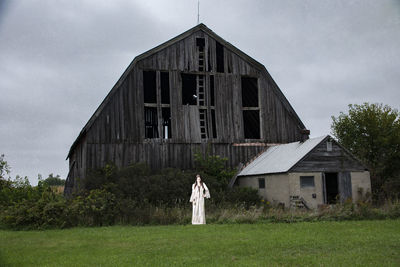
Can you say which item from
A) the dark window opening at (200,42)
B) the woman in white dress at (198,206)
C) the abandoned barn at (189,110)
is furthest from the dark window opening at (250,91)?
the woman in white dress at (198,206)

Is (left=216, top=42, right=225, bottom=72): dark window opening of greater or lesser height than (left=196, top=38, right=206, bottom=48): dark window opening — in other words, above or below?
below

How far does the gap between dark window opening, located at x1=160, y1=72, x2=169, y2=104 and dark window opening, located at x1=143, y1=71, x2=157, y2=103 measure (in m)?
0.48

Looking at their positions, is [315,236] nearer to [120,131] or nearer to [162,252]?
[162,252]

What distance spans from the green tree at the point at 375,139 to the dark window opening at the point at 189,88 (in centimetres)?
987

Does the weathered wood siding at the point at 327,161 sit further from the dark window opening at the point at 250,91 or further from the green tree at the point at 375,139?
the dark window opening at the point at 250,91

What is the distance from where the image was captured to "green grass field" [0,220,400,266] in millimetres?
8852

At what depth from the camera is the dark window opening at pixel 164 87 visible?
84.5 feet

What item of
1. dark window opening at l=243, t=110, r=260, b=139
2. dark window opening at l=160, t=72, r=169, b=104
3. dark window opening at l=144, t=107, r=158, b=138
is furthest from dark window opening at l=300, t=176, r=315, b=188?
dark window opening at l=144, t=107, r=158, b=138

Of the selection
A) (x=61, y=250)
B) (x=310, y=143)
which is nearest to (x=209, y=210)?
(x=310, y=143)

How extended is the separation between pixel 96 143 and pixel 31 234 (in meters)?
9.25

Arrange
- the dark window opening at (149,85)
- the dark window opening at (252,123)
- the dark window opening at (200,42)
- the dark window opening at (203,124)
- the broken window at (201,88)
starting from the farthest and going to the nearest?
the dark window opening at (252,123)
the dark window opening at (200,42)
the dark window opening at (149,85)
the broken window at (201,88)
the dark window opening at (203,124)

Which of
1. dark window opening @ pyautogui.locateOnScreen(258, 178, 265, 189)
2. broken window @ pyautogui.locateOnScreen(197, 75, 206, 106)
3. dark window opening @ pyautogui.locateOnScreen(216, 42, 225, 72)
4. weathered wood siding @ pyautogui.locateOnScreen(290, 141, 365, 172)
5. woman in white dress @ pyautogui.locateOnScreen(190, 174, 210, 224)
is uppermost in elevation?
dark window opening @ pyautogui.locateOnScreen(216, 42, 225, 72)

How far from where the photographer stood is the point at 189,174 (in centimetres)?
2278

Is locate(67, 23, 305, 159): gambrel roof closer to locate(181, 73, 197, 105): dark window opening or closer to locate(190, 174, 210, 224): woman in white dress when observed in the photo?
locate(181, 73, 197, 105): dark window opening
